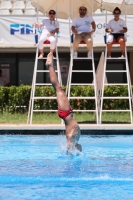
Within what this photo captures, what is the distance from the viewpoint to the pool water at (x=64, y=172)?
23.8 feet

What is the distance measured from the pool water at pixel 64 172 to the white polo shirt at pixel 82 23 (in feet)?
12.6

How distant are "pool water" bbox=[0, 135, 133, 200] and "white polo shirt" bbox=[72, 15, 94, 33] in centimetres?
384

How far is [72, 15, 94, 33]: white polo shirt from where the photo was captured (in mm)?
15836

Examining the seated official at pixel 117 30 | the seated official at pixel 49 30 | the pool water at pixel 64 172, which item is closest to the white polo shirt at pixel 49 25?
the seated official at pixel 49 30

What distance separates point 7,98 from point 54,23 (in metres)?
5.17

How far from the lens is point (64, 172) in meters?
8.67

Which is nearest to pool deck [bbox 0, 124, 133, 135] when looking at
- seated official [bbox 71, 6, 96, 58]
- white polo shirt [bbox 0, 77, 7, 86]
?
seated official [bbox 71, 6, 96, 58]

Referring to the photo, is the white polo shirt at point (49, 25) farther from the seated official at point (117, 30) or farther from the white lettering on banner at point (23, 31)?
the white lettering on banner at point (23, 31)

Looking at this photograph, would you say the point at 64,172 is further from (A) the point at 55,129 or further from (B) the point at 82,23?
(B) the point at 82,23

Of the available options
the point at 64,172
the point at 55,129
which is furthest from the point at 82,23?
the point at 64,172

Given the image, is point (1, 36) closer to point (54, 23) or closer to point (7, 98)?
point (7, 98)

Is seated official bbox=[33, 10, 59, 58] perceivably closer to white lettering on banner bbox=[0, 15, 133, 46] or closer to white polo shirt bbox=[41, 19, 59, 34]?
white polo shirt bbox=[41, 19, 59, 34]

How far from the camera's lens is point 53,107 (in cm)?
2012

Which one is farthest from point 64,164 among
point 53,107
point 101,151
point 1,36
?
point 1,36
